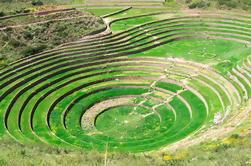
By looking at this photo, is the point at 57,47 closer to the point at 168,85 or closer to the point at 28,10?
the point at 28,10

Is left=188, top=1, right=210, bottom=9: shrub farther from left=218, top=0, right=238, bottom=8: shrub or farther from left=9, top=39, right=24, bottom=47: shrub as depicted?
left=9, top=39, right=24, bottom=47: shrub

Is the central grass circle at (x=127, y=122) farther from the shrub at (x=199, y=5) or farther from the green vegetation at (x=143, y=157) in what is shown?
the shrub at (x=199, y=5)

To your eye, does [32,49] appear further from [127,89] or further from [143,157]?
[143,157]

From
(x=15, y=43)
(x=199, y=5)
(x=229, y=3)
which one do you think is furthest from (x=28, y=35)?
(x=229, y=3)

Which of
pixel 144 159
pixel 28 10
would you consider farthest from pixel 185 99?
pixel 28 10

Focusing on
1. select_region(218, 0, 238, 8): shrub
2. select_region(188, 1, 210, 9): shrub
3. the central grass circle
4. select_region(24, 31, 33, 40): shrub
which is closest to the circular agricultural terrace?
the central grass circle

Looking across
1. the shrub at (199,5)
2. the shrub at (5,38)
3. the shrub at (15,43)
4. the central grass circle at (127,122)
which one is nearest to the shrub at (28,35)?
the shrub at (15,43)
